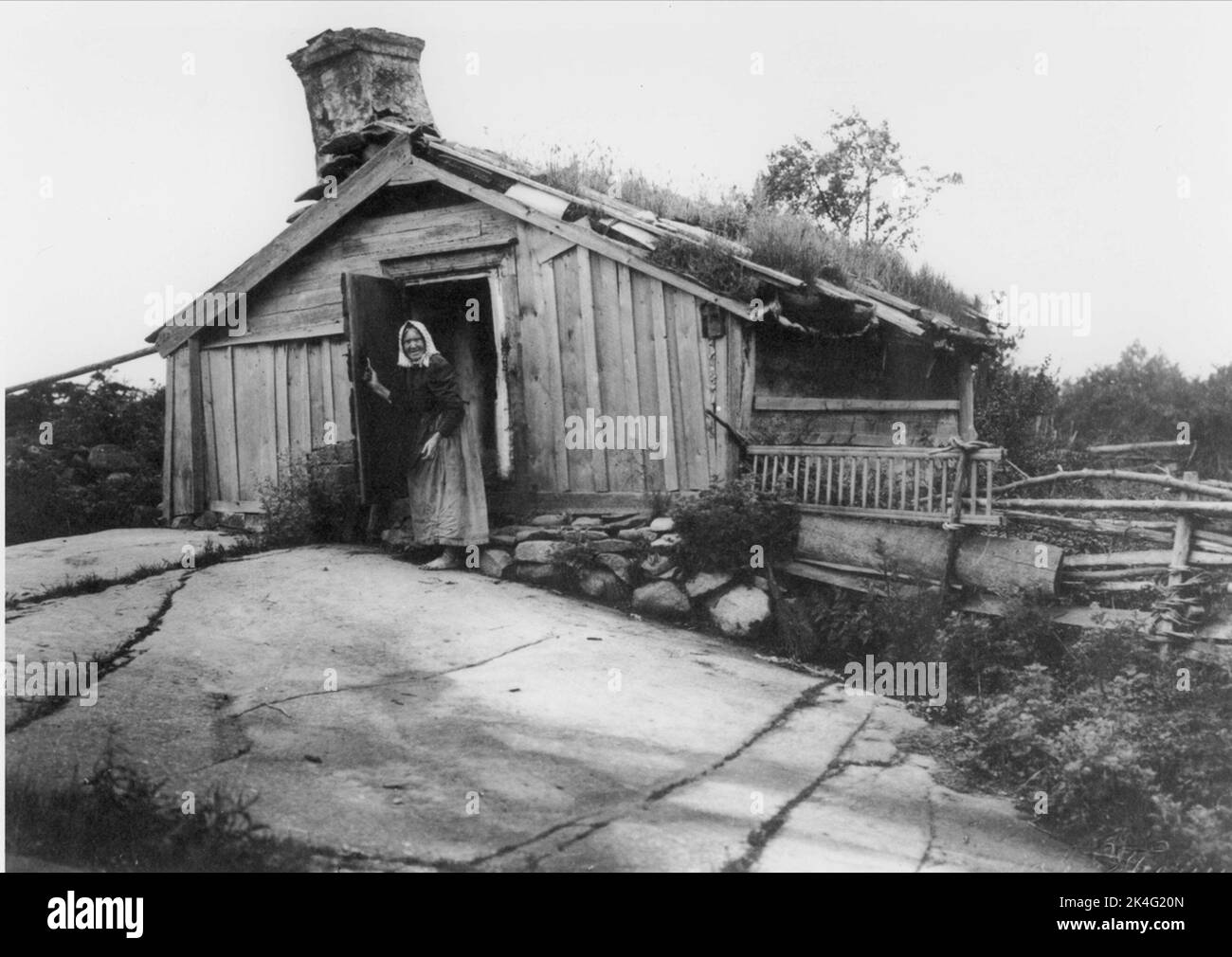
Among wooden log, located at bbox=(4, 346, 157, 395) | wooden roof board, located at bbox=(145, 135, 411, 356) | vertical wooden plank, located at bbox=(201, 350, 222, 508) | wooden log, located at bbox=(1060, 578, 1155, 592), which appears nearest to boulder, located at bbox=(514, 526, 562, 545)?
wooden roof board, located at bbox=(145, 135, 411, 356)

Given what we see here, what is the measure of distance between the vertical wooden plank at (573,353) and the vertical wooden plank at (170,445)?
511cm

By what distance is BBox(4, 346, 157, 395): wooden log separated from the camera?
37.9ft

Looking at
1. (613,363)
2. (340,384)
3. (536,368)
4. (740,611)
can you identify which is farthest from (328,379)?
(740,611)

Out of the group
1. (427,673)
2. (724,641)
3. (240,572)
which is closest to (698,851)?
(427,673)

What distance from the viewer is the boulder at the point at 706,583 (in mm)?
7785

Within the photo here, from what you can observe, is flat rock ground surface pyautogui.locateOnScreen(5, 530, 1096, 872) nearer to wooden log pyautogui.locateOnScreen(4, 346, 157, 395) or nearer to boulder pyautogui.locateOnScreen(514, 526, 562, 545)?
boulder pyautogui.locateOnScreen(514, 526, 562, 545)

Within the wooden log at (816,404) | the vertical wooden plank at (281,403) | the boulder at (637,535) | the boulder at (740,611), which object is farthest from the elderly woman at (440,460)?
the wooden log at (816,404)

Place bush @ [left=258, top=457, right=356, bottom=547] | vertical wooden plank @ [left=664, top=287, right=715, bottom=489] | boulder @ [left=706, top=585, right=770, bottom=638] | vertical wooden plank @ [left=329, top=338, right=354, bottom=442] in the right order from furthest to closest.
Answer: vertical wooden plank @ [left=329, top=338, right=354, bottom=442]
bush @ [left=258, top=457, right=356, bottom=547]
vertical wooden plank @ [left=664, top=287, right=715, bottom=489]
boulder @ [left=706, top=585, right=770, bottom=638]

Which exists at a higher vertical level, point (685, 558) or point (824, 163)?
point (824, 163)

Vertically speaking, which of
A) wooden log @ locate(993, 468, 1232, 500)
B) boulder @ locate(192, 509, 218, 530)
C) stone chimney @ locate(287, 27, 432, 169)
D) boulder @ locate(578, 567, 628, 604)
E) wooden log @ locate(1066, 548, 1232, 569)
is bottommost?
boulder @ locate(578, 567, 628, 604)

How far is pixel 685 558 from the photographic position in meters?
8.00

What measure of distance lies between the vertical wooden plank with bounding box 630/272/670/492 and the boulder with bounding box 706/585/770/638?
1.26 meters
